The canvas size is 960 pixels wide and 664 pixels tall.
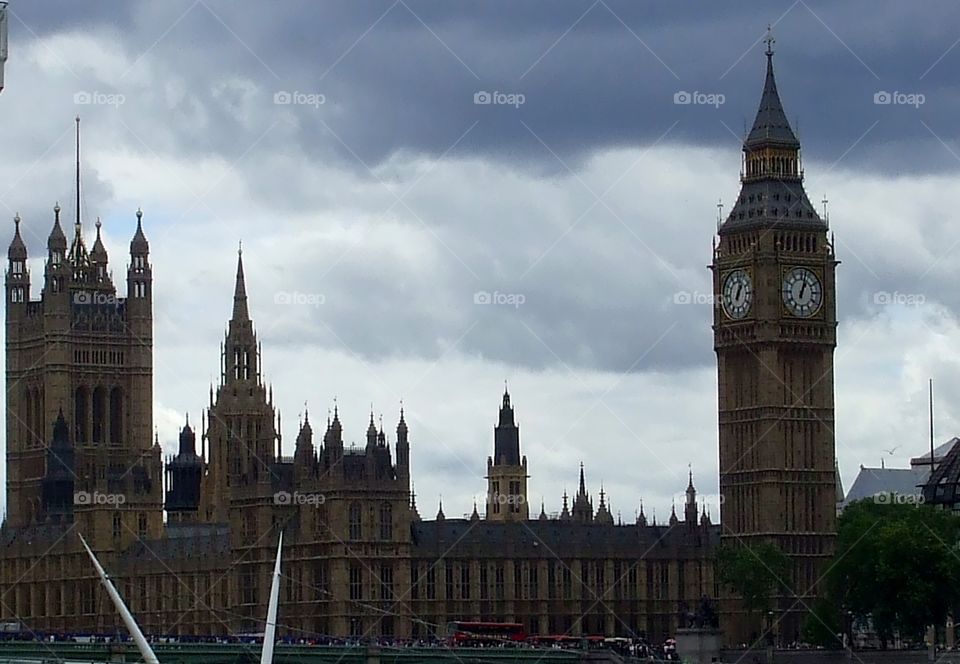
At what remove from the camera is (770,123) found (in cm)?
14250

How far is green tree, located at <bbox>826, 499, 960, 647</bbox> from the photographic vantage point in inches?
4774

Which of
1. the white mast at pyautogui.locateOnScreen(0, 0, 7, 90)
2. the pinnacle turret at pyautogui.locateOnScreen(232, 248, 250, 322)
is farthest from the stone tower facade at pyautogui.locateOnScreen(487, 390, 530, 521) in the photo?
the white mast at pyautogui.locateOnScreen(0, 0, 7, 90)

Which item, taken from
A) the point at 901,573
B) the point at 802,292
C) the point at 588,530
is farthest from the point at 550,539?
the point at 901,573

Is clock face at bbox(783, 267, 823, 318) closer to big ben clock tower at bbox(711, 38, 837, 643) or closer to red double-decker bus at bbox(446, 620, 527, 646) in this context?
big ben clock tower at bbox(711, 38, 837, 643)

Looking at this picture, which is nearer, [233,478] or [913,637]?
[913,637]

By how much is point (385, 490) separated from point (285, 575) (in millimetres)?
7636

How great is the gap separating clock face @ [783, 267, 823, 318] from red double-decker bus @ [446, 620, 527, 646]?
21.0 m

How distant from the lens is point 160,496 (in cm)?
17938

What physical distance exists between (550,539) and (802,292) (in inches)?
856

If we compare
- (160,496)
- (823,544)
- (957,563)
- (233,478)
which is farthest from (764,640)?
(160,496)

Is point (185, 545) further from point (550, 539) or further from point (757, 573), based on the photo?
point (757, 573)

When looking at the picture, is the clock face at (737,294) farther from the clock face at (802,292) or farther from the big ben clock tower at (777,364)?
the clock face at (802,292)

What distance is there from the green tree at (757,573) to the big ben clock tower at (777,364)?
6.32 ft

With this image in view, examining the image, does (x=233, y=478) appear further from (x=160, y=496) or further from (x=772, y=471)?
(x=772, y=471)
